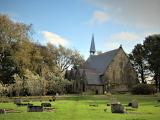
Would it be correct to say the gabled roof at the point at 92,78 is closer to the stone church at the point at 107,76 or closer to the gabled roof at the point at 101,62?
the stone church at the point at 107,76

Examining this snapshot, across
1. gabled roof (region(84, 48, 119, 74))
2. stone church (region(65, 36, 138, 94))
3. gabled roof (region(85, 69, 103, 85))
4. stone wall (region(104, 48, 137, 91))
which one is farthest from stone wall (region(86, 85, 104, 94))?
gabled roof (region(84, 48, 119, 74))

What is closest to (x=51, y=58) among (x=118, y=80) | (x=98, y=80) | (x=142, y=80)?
(x=98, y=80)

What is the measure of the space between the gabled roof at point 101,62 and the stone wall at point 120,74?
3.87 ft

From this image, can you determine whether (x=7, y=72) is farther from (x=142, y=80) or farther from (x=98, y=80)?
(x=142, y=80)

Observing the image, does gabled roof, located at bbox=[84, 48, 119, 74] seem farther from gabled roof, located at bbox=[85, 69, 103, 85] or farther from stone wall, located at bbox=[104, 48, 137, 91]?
gabled roof, located at bbox=[85, 69, 103, 85]

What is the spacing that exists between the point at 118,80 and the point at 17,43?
34.0 m

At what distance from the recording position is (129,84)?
318ft

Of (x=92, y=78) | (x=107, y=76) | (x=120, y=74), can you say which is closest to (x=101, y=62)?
(x=107, y=76)

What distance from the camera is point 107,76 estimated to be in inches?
3716

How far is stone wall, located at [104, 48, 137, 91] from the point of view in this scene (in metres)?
94.7

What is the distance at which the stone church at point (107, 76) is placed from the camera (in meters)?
91.9

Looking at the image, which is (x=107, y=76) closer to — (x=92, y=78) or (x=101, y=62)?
(x=92, y=78)

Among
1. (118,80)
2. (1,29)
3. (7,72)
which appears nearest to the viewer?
(1,29)

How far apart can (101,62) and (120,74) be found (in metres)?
6.76
